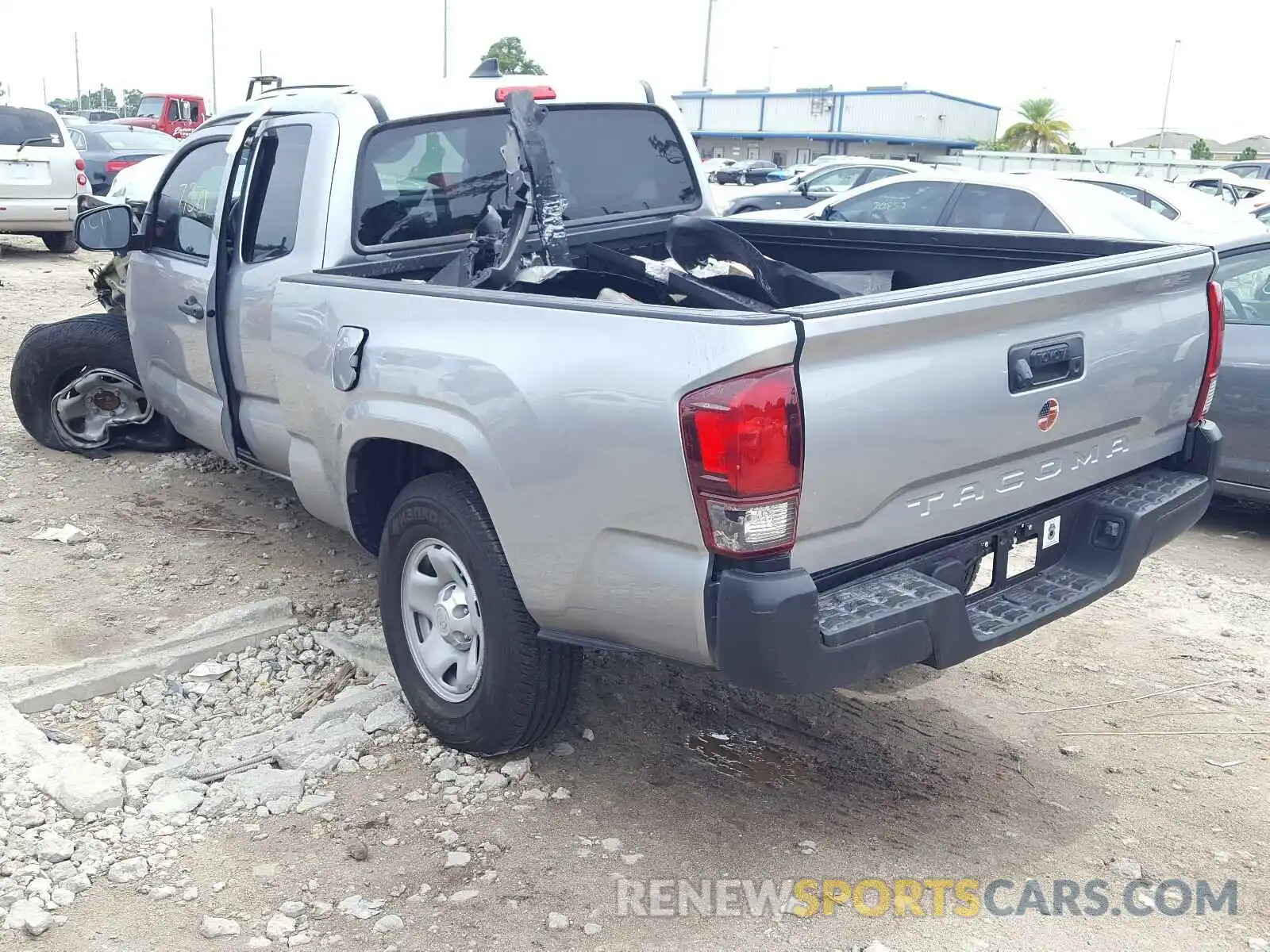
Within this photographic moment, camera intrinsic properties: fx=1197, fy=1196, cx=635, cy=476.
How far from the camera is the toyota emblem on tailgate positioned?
3205mm

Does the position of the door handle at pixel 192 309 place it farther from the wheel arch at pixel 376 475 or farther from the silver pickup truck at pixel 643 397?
the wheel arch at pixel 376 475

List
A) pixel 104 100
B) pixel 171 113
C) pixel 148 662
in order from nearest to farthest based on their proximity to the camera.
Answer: pixel 148 662, pixel 171 113, pixel 104 100

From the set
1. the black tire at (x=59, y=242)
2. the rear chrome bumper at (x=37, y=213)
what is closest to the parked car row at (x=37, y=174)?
the rear chrome bumper at (x=37, y=213)

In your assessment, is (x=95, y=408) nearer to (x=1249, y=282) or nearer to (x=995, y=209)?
(x=1249, y=282)

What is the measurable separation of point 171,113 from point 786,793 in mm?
33370

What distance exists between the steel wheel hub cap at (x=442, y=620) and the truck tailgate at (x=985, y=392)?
1173 millimetres

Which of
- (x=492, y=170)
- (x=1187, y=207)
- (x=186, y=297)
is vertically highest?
(x=492, y=170)

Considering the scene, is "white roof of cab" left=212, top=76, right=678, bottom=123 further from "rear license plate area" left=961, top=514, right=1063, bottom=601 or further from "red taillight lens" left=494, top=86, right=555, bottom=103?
"rear license plate area" left=961, top=514, right=1063, bottom=601

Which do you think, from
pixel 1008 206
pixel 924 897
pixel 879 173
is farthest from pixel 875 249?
pixel 879 173

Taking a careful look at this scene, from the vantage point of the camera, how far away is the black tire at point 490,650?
3312 millimetres

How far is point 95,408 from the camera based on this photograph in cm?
673

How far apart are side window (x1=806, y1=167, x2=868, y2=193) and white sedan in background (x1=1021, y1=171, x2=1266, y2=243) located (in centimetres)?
632

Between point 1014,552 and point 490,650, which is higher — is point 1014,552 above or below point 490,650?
above

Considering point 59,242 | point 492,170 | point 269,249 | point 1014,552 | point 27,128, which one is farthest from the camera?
point 59,242
